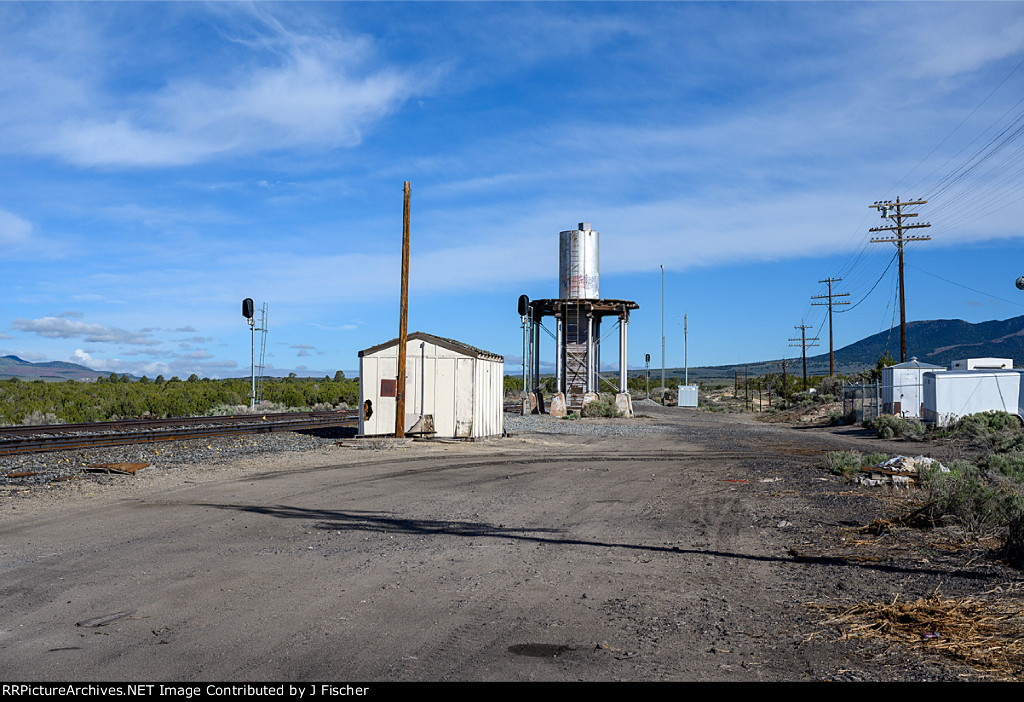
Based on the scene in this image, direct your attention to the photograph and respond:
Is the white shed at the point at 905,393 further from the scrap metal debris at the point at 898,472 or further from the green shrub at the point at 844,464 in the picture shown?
the scrap metal debris at the point at 898,472

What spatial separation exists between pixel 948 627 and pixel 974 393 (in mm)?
30298

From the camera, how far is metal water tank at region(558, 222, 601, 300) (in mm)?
42531

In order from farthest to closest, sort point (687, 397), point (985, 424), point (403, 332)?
point (687, 397), point (985, 424), point (403, 332)

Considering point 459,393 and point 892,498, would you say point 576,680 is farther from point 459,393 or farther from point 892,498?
point 459,393

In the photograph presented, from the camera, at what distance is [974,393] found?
31.5 m

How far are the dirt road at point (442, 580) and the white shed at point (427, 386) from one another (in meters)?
8.85

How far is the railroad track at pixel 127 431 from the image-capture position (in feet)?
57.5

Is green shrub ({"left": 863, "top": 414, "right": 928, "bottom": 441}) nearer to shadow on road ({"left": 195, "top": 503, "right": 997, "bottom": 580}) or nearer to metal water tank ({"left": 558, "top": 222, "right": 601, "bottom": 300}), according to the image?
metal water tank ({"left": 558, "top": 222, "right": 601, "bottom": 300})

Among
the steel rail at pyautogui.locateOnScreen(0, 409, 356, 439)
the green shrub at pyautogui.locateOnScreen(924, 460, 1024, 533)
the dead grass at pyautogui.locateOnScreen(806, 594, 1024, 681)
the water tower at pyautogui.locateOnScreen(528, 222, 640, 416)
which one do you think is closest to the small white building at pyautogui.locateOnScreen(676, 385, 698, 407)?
the water tower at pyautogui.locateOnScreen(528, 222, 640, 416)

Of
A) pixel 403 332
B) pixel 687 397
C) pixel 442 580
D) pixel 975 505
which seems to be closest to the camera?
pixel 442 580

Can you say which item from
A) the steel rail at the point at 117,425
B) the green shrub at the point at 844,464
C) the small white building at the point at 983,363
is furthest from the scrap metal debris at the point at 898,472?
the small white building at the point at 983,363

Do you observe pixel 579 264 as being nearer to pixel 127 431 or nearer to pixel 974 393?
pixel 974 393

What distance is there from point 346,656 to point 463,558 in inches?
120

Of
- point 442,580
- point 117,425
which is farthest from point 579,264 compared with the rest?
point 442,580
